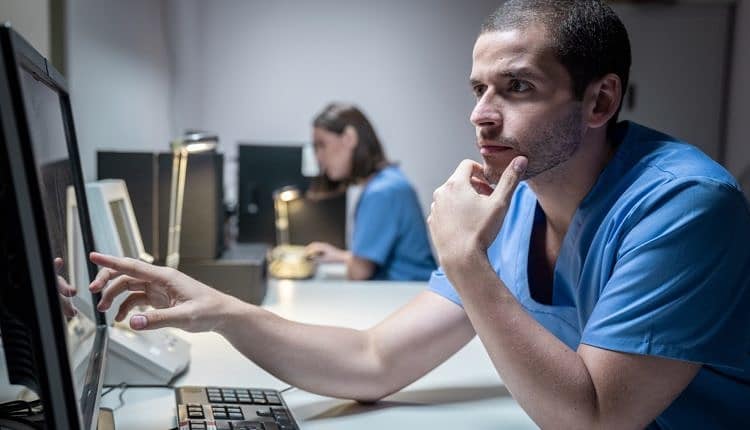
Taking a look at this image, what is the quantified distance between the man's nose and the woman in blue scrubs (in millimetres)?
1593

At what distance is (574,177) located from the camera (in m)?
1.03

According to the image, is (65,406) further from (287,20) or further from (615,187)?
(287,20)

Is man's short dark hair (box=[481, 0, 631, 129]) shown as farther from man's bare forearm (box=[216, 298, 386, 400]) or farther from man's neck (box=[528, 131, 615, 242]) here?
man's bare forearm (box=[216, 298, 386, 400])

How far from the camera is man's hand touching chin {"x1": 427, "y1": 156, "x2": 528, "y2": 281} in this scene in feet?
2.88

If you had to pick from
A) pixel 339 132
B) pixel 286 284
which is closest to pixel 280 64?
pixel 339 132

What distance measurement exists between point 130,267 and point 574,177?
1.98ft

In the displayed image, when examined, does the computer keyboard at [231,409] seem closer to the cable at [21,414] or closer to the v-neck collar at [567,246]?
the cable at [21,414]

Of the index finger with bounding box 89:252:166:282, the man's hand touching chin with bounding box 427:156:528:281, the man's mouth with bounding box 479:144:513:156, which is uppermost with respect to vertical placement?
the man's mouth with bounding box 479:144:513:156

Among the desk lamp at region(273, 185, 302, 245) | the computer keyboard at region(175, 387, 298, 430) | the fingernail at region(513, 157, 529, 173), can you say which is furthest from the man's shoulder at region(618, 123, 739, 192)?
the desk lamp at region(273, 185, 302, 245)

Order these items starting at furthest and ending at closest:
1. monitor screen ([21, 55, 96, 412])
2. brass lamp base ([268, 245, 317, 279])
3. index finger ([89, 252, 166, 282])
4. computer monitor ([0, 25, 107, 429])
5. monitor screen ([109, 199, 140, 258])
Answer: brass lamp base ([268, 245, 317, 279]) < monitor screen ([109, 199, 140, 258]) < index finger ([89, 252, 166, 282]) < monitor screen ([21, 55, 96, 412]) < computer monitor ([0, 25, 107, 429])

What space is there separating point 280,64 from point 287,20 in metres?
0.23

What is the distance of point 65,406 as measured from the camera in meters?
0.54

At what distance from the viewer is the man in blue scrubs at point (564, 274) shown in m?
0.81

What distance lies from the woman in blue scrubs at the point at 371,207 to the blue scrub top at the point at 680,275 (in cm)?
166
